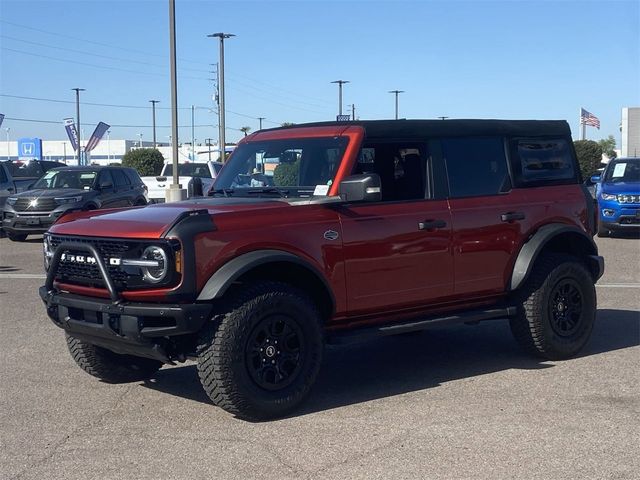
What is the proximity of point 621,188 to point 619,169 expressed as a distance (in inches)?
44.0

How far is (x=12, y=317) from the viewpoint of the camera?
31.9 ft

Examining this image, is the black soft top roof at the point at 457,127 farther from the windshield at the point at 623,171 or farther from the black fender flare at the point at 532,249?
the windshield at the point at 623,171

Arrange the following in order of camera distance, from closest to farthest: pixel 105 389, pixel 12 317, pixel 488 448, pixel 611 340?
pixel 488 448, pixel 105 389, pixel 611 340, pixel 12 317

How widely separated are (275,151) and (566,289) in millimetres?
2860

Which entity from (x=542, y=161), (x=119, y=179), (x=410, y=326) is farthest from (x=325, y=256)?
(x=119, y=179)

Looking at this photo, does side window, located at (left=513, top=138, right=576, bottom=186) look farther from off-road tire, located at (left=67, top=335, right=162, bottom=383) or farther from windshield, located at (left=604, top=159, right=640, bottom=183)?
windshield, located at (left=604, top=159, right=640, bottom=183)

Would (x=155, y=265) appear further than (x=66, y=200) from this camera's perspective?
No

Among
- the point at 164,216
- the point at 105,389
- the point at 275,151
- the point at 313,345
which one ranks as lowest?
the point at 105,389

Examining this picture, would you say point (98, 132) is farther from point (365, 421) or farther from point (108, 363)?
point (365, 421)

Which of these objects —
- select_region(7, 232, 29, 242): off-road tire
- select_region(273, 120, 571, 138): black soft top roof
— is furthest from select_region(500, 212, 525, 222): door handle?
select_region(7, 232, 29, 242): off-road tire

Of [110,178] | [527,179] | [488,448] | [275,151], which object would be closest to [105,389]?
[275,151]

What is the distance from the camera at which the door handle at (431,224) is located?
654cm

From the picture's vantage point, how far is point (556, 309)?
743 centimetres

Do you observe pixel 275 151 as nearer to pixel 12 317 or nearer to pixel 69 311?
pixel 69 311
